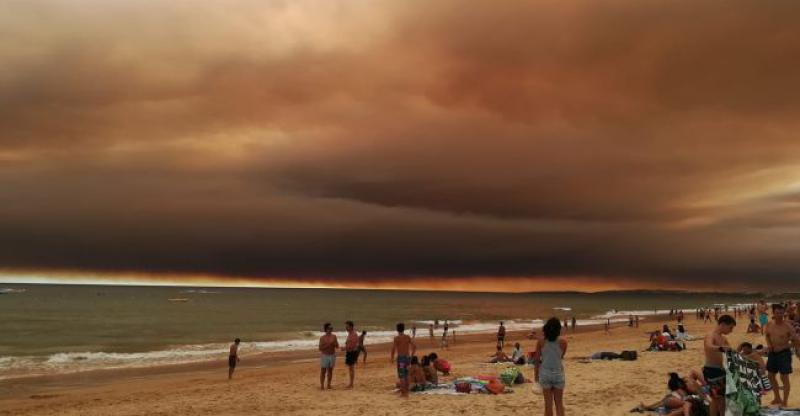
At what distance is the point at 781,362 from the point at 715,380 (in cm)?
330

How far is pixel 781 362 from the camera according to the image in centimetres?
1128

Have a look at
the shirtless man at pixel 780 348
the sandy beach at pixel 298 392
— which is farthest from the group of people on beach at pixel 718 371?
the sandy beach at pixel 298 392

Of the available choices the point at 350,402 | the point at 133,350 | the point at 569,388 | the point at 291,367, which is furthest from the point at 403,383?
the point at 133,350

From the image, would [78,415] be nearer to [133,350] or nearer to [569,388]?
[569,388]

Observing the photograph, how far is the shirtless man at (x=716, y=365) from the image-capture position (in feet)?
29.2

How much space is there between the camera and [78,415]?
15.6 m

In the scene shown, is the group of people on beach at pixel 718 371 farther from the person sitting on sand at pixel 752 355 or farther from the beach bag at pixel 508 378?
the beach bag at pixel 508 378

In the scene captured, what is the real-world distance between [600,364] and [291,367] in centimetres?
1431

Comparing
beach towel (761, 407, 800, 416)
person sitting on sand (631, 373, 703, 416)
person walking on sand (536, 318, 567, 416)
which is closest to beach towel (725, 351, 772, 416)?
person sitting on sand (631, 373, 703, 416)

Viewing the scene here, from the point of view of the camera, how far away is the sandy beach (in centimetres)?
1363

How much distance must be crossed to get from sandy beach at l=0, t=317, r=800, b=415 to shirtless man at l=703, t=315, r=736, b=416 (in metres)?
3.20

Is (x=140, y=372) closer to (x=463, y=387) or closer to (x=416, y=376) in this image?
(x=416, y=376)

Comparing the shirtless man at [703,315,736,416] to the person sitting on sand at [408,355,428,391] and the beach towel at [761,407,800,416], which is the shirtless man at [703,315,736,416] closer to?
the beach towel at [761,407,800,416]

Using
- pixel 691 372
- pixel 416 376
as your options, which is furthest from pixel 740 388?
pixel 416 376
